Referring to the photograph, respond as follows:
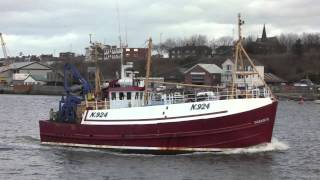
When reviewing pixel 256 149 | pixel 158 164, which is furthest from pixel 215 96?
pixel 158 164

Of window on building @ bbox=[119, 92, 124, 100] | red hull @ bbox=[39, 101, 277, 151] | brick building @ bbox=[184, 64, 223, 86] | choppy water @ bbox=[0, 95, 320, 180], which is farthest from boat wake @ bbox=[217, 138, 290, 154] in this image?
brick building @ bbox=[184, 64, 223, 86]

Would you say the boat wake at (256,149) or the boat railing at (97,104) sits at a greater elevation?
the boat railing at (97,104)

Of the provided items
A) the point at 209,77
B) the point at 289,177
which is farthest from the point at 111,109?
the point at 209,77

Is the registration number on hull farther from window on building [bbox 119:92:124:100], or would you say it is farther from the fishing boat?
window on building [bbox 119:92:124:100]

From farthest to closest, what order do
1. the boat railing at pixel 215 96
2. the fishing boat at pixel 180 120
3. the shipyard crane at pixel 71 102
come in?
the shipyard crane at pixel 71 102 < the boat railing at pixel 215 96 < the fishing boat at pixel 180 120

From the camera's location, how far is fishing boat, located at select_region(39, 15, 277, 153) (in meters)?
36.5

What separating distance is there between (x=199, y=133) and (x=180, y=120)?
138 centimetres

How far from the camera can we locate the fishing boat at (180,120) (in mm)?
36469

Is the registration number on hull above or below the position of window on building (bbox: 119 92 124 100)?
below

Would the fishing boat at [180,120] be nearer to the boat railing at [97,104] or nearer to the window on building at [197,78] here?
the boat railing at [97,104]

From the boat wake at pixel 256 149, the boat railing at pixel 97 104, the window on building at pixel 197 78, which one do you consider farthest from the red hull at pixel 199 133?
the window on building at pixel 197 78

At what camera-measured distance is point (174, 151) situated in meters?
37.2

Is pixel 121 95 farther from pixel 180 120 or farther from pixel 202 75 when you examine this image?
pixel 202 75

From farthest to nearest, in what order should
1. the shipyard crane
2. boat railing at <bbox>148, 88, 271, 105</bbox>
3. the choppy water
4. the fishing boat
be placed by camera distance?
the shipyard crane, boat railing at <bbox>148, 88, 271, 105</bbox>, the fishing boat, the choppy water
